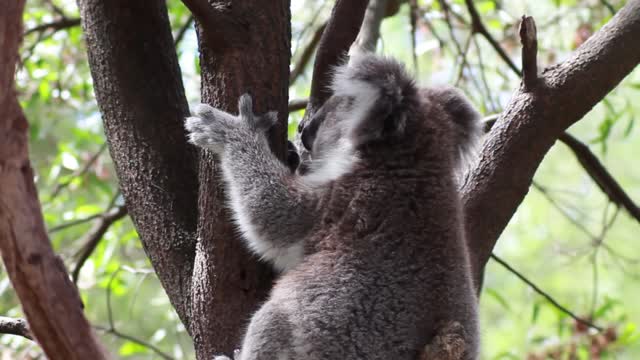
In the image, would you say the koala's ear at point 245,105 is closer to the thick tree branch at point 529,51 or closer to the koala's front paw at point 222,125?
the koala's front paw at point 222,125

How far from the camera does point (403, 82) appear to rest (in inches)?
99.0

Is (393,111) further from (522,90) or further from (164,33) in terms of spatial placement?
(164,33)

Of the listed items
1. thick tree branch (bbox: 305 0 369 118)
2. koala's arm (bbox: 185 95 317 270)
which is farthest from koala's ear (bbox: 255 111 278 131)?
thick tree branch (bbox: 305 0 369 118)

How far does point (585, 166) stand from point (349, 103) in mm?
1033

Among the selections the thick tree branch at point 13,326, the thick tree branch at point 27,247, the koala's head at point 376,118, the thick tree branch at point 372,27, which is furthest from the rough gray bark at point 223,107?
the thick tree branch at point 27,247

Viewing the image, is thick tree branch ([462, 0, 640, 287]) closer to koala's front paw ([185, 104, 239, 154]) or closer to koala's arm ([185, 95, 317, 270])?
koala's arm ([185, 95, 317, 270])

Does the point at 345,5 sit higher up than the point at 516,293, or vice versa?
the point at 345,5

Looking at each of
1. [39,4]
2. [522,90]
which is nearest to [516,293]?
[39,4]

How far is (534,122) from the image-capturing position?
8.11 feet

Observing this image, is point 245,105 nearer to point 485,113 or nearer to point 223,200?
point 223,200

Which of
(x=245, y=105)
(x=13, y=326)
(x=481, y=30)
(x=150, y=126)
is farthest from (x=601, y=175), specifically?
(x=13, y=326)

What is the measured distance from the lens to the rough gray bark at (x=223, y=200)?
2113 mm

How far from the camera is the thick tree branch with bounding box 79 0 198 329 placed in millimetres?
2301

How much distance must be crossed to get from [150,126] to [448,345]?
1044 mm
